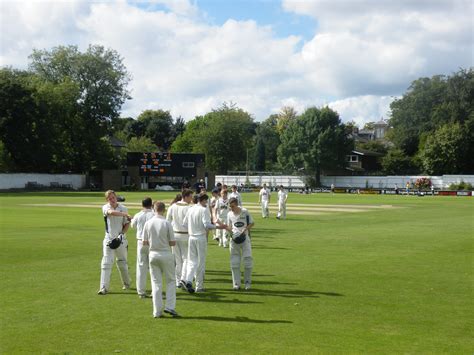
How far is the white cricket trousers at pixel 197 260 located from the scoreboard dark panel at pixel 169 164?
71.2 meters

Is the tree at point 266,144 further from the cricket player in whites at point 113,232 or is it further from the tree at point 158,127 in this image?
the cricket player in whites at point 113,232

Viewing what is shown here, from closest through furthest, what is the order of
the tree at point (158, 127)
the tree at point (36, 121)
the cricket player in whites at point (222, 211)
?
the cricket player in whites at point (222, 211), the tree at point (36, 121), the tree at point (158, 127)

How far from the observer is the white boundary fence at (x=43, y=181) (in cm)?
7794

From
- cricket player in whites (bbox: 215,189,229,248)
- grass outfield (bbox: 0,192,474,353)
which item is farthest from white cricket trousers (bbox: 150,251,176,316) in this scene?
cricket player in whites (bbox: 215,189,229,248)

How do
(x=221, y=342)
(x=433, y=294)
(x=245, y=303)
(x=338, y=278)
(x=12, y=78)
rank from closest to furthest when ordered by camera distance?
1. (x=221, y=342)
2. (x=245, y=303)
3. (x=433, y=294)
4. (x=338, y=278)
5. (x=12, y=78)

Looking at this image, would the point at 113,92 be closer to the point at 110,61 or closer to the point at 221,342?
the point at 110,61

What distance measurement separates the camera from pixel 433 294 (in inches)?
465

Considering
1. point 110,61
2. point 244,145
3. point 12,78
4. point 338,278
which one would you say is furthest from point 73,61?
point 338,278

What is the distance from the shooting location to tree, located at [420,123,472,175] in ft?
282

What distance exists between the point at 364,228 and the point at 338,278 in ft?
43.5

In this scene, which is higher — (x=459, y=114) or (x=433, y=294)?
(x=459, y=114)

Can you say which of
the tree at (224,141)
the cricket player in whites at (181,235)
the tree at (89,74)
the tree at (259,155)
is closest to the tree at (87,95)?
the tree at (89,74)

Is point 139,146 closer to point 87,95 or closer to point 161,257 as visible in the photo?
point 87,95

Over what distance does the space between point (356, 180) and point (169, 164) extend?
28.9 m
